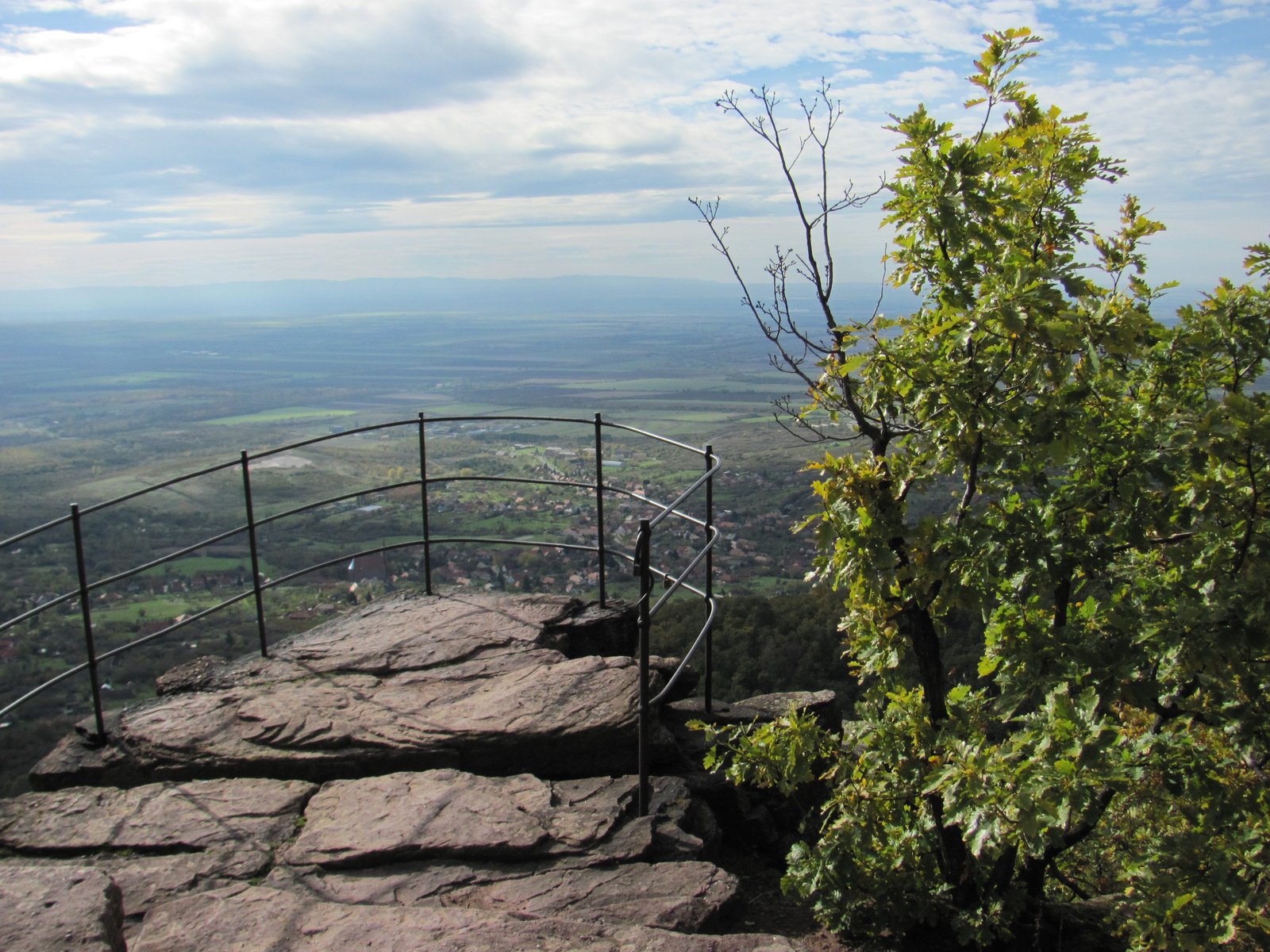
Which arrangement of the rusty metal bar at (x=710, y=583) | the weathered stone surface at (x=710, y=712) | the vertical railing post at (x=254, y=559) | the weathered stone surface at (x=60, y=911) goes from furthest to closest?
the weathered stone surface at (x=710, y=712)
the vertical railing post at (x=254, y=559)
the rusty metal bar at (x=710, y=583)
the weathered stone surface at (x=60, y=911)

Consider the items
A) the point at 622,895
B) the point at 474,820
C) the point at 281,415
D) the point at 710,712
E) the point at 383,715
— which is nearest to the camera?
the point at 622,895

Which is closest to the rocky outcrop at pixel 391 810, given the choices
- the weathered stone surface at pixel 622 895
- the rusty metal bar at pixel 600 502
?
the weathered stone surface at pixel 622 895

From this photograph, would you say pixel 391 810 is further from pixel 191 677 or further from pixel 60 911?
pixel 191 677

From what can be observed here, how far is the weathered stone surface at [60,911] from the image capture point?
2568 mm

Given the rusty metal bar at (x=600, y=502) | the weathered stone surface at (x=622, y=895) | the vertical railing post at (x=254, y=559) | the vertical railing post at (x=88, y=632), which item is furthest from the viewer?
the rusty metal bar at (x=600, y=502)

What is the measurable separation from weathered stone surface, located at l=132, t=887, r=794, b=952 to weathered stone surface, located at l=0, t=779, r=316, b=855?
0.63 meters

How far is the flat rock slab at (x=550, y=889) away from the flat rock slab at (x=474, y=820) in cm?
8

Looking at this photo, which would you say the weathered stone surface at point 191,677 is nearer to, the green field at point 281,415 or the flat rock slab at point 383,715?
the flat rock slab at point 383,715

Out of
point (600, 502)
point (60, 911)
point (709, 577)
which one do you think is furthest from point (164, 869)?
point (600, 502)

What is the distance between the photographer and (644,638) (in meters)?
3.70

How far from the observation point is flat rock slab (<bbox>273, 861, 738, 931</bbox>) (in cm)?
324

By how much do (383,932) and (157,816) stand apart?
1.72 meters

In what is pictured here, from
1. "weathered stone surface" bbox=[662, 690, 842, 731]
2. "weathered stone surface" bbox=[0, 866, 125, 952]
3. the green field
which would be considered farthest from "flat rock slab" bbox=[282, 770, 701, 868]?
the green field

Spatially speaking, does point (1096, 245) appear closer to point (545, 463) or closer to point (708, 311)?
point (545, 463)
